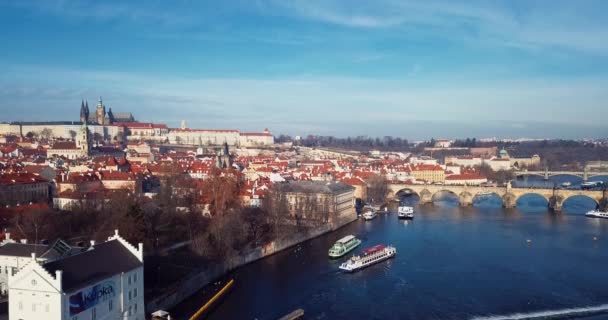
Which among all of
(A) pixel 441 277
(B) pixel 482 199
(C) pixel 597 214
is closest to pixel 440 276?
(A) pixel 441 277

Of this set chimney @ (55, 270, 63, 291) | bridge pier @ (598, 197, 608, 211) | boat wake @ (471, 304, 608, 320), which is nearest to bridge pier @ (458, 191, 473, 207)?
bridge pier @ (598, 197, 608, 211)

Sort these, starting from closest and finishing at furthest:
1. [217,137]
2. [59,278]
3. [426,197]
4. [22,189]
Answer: [59,278], [22,189], [426,197], [217,137]

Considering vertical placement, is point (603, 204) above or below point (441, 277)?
above

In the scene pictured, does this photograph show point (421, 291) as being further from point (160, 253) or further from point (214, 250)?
point (160, 253)

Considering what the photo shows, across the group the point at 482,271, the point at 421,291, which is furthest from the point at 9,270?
the point at 482,271

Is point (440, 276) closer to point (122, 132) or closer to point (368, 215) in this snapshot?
point (368, 215)

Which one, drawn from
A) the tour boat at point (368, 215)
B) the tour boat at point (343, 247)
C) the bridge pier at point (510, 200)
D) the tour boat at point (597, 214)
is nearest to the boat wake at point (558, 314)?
the tour boat at point (343, 247)
